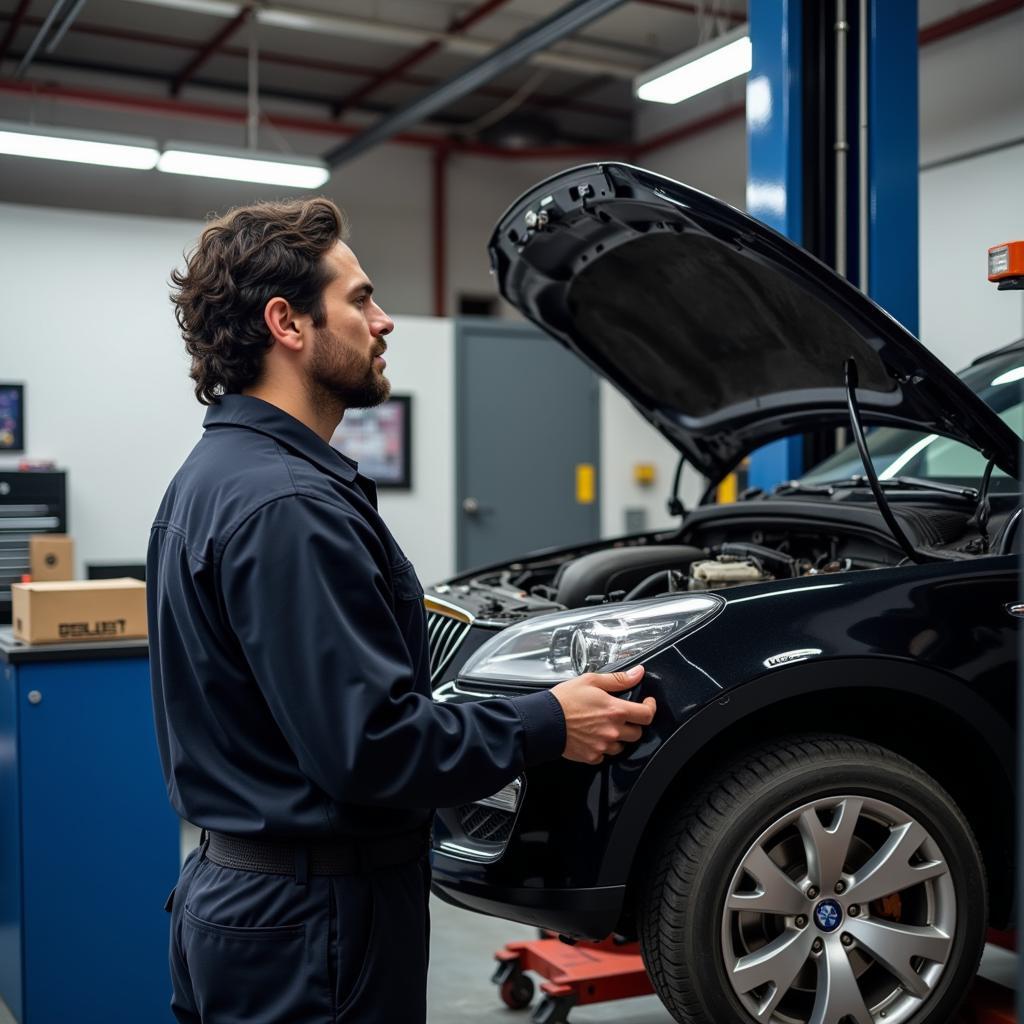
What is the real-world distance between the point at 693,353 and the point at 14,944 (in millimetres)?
2205

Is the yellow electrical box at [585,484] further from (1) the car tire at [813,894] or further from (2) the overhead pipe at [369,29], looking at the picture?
(1) the car tire at [813,894]

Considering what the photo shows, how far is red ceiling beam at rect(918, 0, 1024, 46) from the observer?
23.3ft

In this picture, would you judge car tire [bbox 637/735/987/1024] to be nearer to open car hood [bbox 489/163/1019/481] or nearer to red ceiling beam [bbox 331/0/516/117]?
open car hood [bbox 489/163/1019/481]

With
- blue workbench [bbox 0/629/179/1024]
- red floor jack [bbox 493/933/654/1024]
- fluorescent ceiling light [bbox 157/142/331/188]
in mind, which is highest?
fluorescent ceiling light [bbox 157/142/331/188]

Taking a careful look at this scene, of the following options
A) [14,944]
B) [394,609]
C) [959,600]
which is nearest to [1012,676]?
[959,600]

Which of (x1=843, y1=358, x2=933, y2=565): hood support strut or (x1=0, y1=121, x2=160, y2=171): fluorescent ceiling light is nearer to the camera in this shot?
(x1=843, y1=358, x2=933, y2=565): hood support strut

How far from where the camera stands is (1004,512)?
268 cm

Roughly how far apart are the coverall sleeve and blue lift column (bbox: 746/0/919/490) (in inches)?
121

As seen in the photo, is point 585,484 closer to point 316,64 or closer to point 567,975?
point 316,64

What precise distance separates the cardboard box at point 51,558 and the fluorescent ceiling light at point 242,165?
2.35m

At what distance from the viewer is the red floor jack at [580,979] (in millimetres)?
2521

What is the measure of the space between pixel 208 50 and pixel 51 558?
Answer: 14.5 ft

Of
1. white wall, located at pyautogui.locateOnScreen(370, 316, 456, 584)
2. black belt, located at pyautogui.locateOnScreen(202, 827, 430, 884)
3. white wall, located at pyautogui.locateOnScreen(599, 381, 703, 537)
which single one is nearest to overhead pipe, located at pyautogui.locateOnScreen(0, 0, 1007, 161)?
white wall, located at pyautogui.locateOnScreen(599, 381, 703, 537)

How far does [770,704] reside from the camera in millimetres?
2215
